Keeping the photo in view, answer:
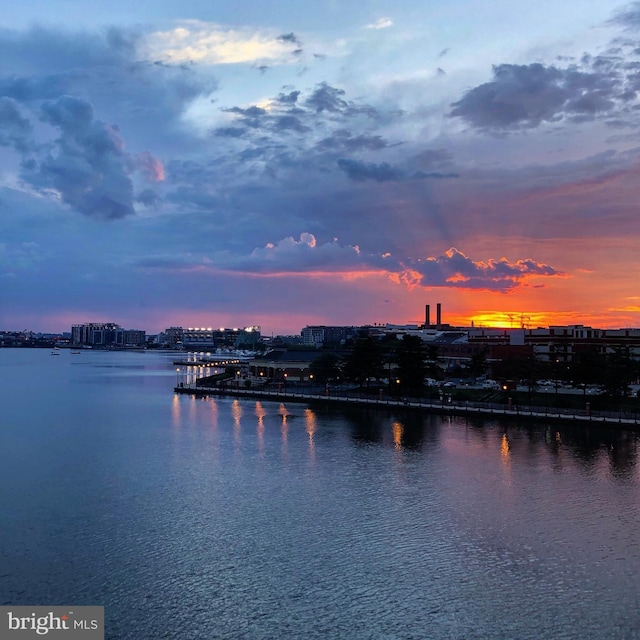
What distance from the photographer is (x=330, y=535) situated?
1747 centimetres

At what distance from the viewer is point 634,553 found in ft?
53.0

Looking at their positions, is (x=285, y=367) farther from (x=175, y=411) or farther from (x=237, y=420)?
(x=237, y=420)

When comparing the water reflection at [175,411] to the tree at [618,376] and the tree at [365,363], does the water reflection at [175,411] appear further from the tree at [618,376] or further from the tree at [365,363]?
the tree at [618,376]

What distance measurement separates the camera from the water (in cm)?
1302

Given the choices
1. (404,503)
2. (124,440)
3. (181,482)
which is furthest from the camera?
(124,440)

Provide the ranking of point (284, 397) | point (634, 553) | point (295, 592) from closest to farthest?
1. point (295, 592)
2. point (634, 553)
3. point (284, 397)

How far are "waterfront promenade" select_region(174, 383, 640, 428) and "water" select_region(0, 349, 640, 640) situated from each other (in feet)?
13.4

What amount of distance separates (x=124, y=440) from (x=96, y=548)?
18.2 m

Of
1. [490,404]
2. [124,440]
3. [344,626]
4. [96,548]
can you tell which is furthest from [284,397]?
[344,626]

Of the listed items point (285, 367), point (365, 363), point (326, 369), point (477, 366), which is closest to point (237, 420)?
point (365, 363)

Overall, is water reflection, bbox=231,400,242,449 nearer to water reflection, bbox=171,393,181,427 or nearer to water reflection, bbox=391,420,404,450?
water reflection, bbox=171,393,181,427

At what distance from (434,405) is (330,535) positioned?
28574mm

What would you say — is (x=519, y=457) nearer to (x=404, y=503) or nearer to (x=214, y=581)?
(x=404, y=503)

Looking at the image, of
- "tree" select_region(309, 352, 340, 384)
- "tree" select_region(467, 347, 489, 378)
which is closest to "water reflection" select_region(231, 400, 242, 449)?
"tree" select_region(309, 352, 340, 384)
